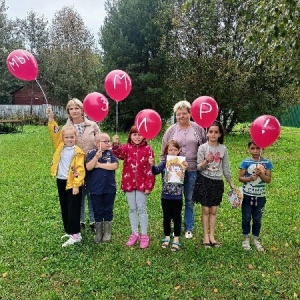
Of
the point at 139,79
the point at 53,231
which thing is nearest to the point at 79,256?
the point at 53,231

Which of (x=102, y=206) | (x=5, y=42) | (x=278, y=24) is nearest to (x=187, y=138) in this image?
(x=102, y=206)

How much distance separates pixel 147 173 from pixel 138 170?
0.38 feet

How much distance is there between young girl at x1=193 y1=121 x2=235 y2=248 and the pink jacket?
0.58 meters

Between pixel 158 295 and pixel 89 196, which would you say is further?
pixel 89 196

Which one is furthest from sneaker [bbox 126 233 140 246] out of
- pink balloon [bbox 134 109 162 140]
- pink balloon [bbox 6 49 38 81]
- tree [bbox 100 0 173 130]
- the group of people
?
tree [bbox 100 0 173 130]

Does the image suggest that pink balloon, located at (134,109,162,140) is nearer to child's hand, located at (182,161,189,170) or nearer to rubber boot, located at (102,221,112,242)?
child's hand, located at (182,161,189,170)

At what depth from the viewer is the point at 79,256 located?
14.5ft

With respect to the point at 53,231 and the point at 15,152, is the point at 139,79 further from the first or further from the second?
the point at 53,231

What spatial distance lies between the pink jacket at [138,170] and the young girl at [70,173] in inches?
20.1

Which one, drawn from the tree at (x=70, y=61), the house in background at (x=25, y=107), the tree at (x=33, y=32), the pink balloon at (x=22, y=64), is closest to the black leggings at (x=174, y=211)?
the pink balloon at (x=22, y=64)

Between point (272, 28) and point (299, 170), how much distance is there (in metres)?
7.43

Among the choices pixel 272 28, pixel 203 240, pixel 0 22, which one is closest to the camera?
pixel 272 28

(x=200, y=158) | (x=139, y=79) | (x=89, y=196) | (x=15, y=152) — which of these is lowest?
(x=15, y=152)

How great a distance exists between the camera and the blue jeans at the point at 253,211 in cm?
457
